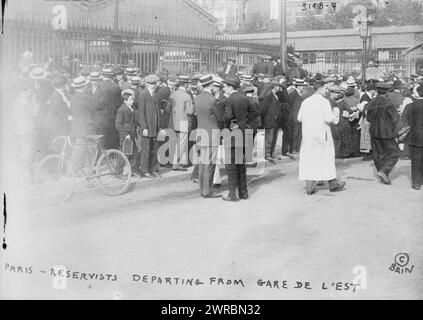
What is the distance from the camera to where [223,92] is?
419 inches

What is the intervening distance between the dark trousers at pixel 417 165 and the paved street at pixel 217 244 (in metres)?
0.39

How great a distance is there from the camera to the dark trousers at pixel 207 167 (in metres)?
10.0

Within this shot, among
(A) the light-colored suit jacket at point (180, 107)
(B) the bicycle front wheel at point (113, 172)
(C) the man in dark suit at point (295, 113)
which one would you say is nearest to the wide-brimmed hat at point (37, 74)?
(A) the light-colored suit jacket at point (180, 107)

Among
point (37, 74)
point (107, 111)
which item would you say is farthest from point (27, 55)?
point (107, 111)

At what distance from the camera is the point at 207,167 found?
1000 cm

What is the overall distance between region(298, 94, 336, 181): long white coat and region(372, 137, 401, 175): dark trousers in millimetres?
1489

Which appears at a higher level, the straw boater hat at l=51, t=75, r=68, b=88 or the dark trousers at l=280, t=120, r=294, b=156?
the straw boater hat at l=51, t=75, r=68, b=88

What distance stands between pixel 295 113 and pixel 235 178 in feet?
17.0

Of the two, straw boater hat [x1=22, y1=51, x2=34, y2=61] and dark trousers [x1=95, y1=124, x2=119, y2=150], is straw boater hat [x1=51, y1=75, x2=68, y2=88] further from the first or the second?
straw boater hat [x1=22, y1=51, x2=34, y2=61]

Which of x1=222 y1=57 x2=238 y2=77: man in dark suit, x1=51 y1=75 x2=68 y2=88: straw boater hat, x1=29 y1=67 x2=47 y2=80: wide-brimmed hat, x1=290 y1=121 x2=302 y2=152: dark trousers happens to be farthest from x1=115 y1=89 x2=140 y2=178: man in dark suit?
x1=222 y1=57 x2=238 y2=77: man in dark suit

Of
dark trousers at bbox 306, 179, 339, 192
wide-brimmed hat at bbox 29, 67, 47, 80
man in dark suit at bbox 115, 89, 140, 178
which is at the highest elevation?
wide-brimmed hat at bbox 29, 67, 47, 80

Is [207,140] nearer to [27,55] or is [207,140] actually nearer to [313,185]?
[313,185]

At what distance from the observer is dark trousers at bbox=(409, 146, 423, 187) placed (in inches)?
424
